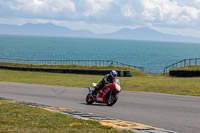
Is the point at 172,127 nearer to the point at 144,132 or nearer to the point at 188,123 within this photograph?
the point at 188,123

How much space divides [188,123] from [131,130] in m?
2.54

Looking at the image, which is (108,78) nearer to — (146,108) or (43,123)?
(146,108)

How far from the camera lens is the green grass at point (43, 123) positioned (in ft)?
26.5

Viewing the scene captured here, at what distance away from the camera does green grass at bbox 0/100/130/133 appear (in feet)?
26.5

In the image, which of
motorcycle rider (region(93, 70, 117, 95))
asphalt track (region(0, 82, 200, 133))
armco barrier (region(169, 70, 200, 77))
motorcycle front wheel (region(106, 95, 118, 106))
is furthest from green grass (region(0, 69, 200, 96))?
motorcycle rider (region(93, 70, 117, 95))

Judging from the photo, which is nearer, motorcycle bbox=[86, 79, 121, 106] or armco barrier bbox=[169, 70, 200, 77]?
motorcycle bbox=[86, 79, 121, 106]

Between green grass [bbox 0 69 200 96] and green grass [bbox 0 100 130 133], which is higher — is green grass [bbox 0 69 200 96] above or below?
above

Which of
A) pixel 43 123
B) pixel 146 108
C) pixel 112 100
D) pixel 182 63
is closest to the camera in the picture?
pixel 43 123

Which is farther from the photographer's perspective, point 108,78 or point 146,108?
point 108,78

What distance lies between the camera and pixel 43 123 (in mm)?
9055

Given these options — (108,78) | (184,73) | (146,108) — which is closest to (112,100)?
(108,78)

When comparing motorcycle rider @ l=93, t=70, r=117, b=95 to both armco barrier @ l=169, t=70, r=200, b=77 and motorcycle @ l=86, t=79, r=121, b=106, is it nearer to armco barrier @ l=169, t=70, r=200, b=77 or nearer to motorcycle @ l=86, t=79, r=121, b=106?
motorcycle @ l=86, t=79, r=121, b=106

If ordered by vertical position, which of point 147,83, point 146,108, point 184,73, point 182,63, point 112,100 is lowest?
point 146,108

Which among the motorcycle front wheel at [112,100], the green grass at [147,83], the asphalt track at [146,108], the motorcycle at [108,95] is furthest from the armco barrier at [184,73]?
the motorcycle front wheel at [112,100]
